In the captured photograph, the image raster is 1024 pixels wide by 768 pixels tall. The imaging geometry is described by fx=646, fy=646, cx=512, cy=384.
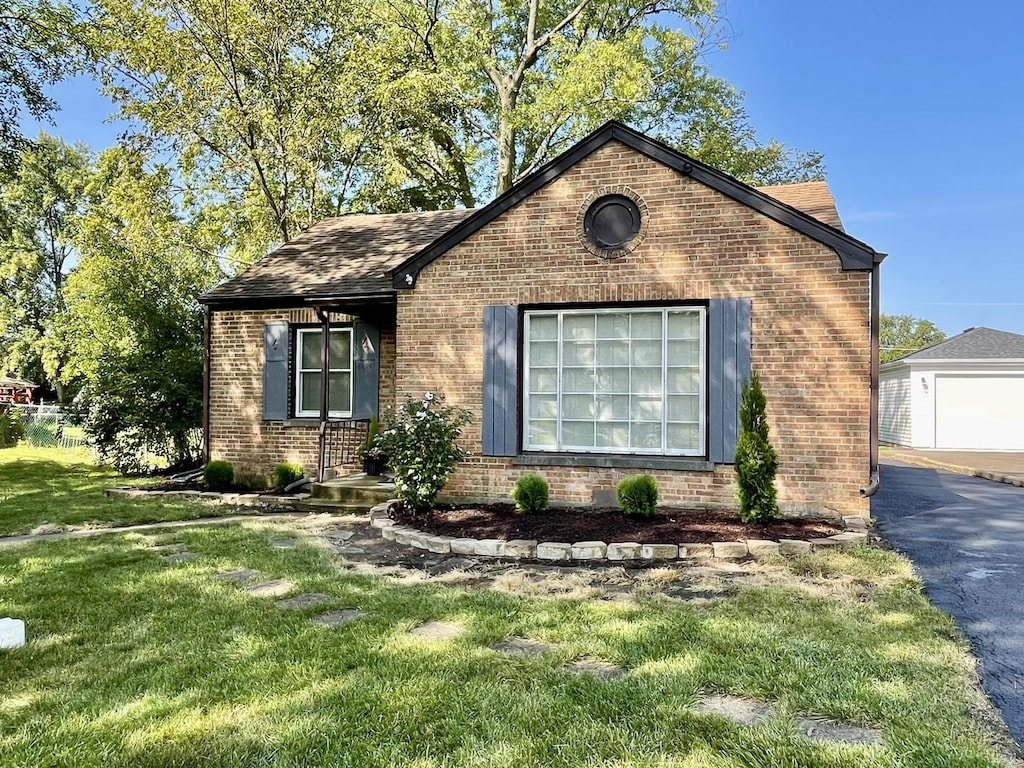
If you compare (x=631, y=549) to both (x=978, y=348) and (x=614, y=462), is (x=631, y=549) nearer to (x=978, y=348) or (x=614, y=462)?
(x=614, y=462)

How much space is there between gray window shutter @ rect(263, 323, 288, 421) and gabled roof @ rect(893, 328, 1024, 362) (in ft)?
67.7

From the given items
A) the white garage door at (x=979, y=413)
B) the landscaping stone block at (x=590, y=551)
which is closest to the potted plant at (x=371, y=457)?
the landscaping stone block at (x=590, y=551)

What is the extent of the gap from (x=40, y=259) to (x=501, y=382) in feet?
124

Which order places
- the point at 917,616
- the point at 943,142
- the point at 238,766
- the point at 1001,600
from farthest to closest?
the point at 943,142, the point at 1001,600, the point at 917,616, the point at 238,766

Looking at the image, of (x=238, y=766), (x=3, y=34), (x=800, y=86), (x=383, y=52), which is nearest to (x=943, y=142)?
(x=800, y=86)

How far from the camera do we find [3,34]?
11852 millimetres

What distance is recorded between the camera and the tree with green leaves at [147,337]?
493 inches

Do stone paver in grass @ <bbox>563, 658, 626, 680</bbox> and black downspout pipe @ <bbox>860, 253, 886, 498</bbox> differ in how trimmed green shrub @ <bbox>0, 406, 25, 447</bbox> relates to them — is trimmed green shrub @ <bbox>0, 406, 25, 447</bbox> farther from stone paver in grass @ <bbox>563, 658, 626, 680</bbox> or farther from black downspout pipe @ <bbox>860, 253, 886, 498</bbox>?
black downspout pipe @ <bbox>860, 253, 886, 498</bbox>

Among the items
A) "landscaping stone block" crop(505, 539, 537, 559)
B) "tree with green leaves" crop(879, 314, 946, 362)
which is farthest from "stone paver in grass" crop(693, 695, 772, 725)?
"tree with green leaves" crop(879, 314, 946, 362)

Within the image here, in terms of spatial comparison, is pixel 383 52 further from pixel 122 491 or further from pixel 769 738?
pixel 769 738

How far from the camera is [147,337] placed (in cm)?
1325

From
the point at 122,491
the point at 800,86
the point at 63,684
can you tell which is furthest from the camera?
the point at 800,86

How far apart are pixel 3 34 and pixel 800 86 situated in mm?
25075

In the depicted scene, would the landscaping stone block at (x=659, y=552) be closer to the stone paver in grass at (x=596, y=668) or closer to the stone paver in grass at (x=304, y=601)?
the stone paver in grass at (x=596, y=668)
